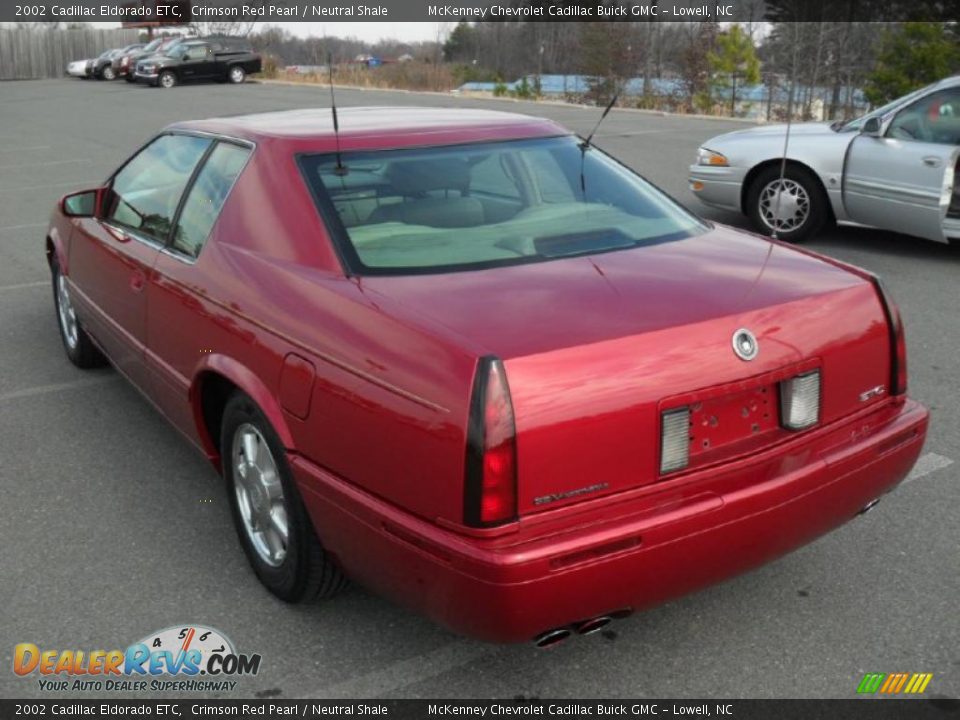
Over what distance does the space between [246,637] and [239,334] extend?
94 centimetres

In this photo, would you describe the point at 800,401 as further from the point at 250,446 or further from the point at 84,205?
the point at 84,205

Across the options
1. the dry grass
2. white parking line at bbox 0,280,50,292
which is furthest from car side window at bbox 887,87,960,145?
the dry grass

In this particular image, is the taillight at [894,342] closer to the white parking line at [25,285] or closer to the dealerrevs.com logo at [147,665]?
the dealerrevs.com logo at [147,665]

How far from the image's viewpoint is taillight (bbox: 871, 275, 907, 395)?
10.2ft

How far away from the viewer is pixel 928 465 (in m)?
4.28

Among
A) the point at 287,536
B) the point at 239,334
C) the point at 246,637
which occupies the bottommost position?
the point at 246,637

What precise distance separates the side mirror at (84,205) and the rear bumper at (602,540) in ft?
8.31

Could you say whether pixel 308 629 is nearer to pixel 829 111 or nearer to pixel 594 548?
pixel 594 548

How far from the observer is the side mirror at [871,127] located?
8172 mm

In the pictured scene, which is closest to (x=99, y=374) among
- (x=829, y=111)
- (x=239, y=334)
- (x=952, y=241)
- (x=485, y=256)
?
(x=239, y=334)

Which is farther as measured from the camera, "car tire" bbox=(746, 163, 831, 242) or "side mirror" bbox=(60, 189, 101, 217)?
"car tire" bbox=(746, 163, 831, 242)

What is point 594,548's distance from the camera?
8.07 ft
